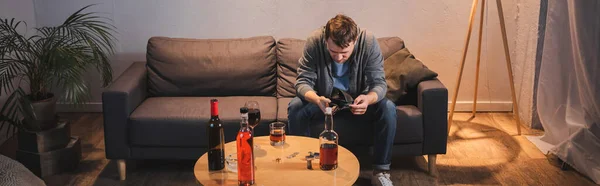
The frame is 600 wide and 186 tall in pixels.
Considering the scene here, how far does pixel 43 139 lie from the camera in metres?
3.48

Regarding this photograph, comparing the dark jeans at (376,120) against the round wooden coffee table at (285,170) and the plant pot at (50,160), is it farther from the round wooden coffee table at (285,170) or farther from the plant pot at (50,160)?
the plant pot at (50,160)

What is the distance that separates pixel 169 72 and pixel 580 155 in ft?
7.67

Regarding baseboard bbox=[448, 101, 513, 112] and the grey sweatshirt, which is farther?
baseboard bbox=[448, 101, 513, 112]

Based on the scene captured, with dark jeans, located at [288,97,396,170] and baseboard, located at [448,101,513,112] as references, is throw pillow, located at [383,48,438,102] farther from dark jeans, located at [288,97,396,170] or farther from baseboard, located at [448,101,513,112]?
baseboard, located at [448,101,513,112]

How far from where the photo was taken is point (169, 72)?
12.8 feet

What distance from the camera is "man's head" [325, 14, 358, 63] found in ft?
9.95

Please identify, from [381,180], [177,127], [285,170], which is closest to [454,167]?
[381,180]

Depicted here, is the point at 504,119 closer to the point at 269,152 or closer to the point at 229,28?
the point at 229,28

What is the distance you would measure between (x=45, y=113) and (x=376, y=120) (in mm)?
1736

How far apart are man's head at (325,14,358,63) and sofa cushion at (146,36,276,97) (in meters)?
0.88

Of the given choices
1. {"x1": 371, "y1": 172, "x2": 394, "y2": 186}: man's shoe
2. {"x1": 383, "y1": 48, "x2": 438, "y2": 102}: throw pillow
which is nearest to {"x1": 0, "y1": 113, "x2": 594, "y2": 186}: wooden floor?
{"x1": 371, "y1": 172, "x2": 394, "y2": 186}: man's shoe

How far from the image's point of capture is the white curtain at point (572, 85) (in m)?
3.43

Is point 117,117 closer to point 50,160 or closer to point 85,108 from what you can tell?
point 50,160

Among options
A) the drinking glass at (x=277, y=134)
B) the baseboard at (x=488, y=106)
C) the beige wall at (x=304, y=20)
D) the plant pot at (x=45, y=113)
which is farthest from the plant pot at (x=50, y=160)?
the baseboard at (x=488, y=106)
